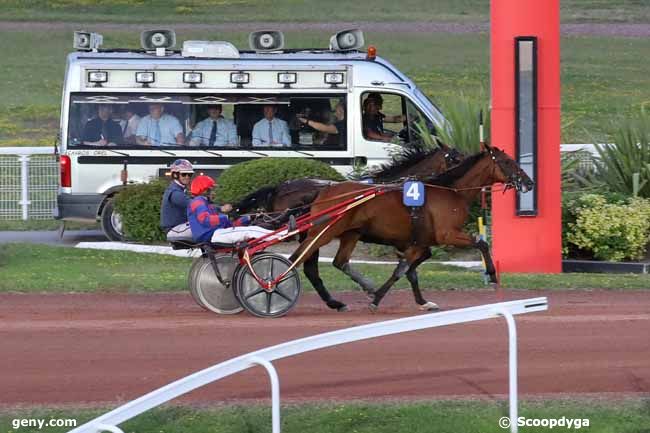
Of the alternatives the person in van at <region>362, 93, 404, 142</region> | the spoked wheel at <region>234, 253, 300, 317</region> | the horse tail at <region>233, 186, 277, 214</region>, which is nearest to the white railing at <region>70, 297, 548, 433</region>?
the spoked wheel at <region>234, 253, 300, 317</region>

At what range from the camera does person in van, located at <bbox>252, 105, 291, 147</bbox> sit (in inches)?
730

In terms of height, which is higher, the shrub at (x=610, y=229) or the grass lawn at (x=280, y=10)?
the grass lawn at (x=280, y=10)

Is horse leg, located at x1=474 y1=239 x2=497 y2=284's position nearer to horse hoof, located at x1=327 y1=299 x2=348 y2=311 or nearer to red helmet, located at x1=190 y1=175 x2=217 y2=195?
horse hoof, located at x1=327 y1=299 x2=348 y2=311

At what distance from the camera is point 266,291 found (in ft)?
38.3

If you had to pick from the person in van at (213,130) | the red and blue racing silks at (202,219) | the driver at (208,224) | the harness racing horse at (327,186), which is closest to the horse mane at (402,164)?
the harness racing horse at (327,186)

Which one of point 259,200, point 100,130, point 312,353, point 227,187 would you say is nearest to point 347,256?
point 259,200

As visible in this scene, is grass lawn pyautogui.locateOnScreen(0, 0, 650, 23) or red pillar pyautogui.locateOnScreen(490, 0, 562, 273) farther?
grass lawn pyautogui.locateOnScreen(0, 0, 650, 23)

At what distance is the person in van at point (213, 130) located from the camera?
18422mm

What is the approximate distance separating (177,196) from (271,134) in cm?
683

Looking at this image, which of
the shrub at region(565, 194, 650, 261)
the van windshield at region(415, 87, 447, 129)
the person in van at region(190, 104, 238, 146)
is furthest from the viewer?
the person in van at region(190, 104, 238, 146)

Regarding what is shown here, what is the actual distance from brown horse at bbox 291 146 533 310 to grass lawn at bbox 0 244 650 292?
185 cm

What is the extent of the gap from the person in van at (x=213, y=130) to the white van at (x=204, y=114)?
0.05 feet

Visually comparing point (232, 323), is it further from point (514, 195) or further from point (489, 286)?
point (514, 195)

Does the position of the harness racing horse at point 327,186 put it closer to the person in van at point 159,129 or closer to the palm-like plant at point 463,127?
the palm-like plant at point 463,127
